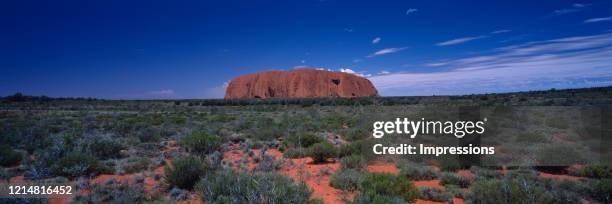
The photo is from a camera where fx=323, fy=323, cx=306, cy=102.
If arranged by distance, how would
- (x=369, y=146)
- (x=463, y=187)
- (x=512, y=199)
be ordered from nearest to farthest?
1. (x=512, y=199)
2. (x=463, y=187)
3. (x=369, y=146)

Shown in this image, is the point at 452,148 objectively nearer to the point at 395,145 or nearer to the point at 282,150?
the point at 395,145

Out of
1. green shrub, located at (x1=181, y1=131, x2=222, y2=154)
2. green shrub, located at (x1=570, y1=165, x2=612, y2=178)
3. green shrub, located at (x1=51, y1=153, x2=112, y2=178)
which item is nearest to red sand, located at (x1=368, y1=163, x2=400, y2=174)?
green shrub, located at (x1=570, y1=165, x2=612, y2=178)

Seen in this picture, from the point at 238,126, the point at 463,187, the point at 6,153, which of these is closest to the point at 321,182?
the point at 463,187

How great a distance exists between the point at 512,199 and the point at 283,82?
100681mm

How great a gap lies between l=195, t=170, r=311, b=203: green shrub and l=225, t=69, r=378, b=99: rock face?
9385cm

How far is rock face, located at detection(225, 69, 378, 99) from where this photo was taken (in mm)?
101750

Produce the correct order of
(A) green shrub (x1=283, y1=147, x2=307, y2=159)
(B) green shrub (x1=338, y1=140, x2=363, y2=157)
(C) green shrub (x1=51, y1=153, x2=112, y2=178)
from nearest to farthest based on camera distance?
(C) green shrub (x1=51, y1=153, x2=112, y2=178)
(B) green shrub (x1=338, y1=140, x2=363, y2=157)
(A) green shrub (x1=283, y1=147, x2=307, y2=159)

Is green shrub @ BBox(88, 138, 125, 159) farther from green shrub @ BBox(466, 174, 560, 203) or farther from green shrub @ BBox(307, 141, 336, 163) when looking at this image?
green shrub @ BBox(466, 174, 560, 203)

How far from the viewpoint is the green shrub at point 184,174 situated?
6.18m

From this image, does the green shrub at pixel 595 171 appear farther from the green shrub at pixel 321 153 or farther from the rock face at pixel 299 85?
the rock face at pixel 299 85

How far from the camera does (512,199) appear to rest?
4.91 m

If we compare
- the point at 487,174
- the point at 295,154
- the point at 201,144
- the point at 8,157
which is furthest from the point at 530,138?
the point at 8,157

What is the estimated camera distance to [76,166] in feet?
22.7

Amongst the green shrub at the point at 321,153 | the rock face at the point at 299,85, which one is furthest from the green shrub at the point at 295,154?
the rock face at the point at 299,85
